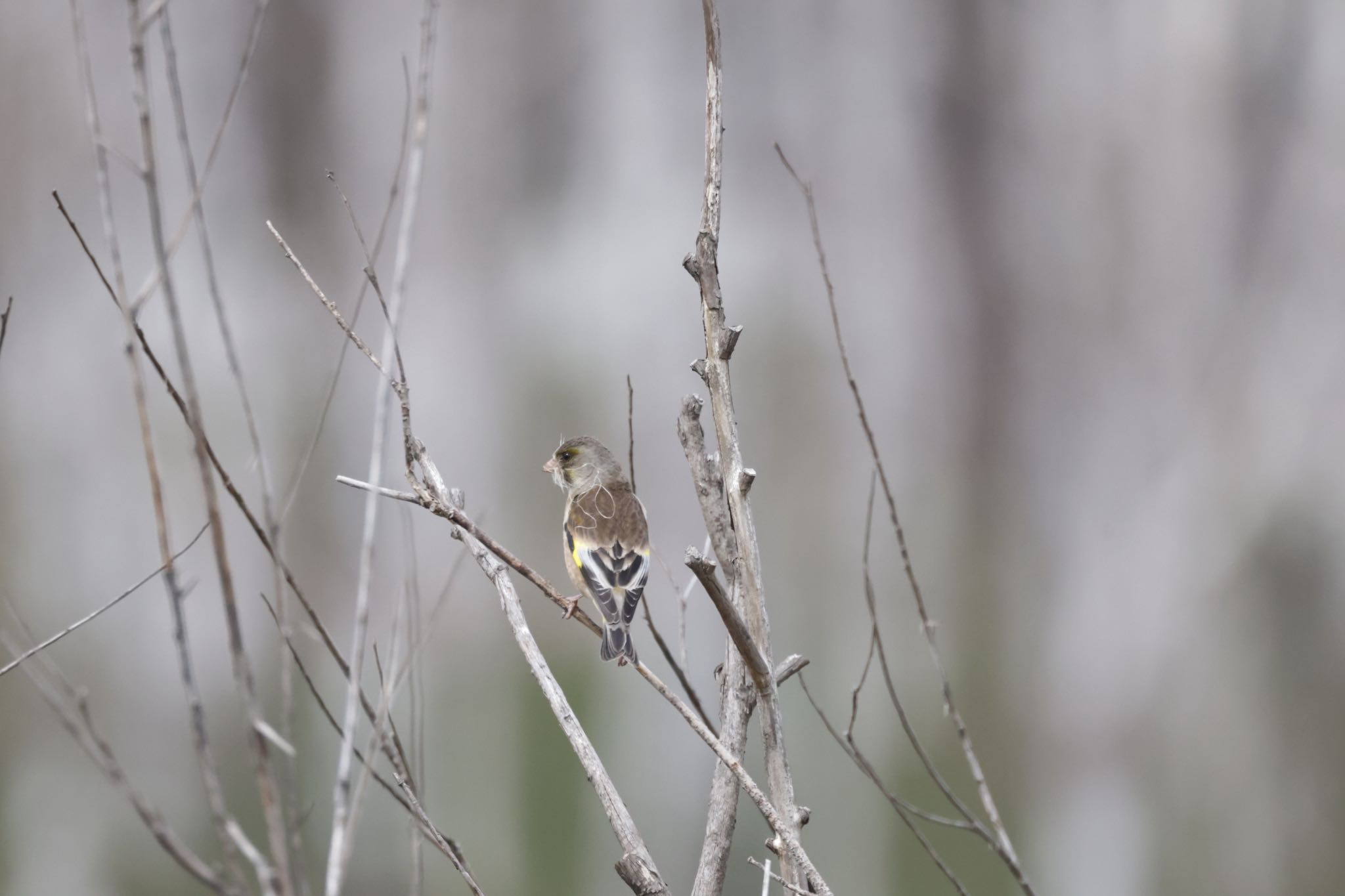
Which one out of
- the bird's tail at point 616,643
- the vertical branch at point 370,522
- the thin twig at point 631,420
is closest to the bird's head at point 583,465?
the thin twig at point 631,420

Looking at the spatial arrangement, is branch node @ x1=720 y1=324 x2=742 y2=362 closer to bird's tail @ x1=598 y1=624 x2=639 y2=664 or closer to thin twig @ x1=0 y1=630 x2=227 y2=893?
bird's tail @ x1=598 y1=624 x2=639 y2=664

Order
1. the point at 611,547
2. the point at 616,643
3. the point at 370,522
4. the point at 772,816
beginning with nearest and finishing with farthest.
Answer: the point at 370,522, the point at 772,816, the point at 616,643, the point at 611,547

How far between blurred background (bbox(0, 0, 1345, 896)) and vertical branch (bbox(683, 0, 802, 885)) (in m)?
1.52

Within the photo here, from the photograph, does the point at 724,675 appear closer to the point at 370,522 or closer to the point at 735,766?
the point at 735,766

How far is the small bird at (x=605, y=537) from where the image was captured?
208 centimetres

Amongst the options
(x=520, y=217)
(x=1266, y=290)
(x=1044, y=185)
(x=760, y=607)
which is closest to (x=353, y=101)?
(x=520, y=217)

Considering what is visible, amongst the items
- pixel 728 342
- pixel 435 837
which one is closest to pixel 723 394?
pixel 728 342

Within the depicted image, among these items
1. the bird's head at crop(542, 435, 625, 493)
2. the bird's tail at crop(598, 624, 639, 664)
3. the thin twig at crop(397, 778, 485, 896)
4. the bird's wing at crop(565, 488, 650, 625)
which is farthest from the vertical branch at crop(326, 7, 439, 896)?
the bird's head at crop(542, 435, 625, 493)

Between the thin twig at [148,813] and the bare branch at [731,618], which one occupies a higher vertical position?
the bare branch at [731,618]

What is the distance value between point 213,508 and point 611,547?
149 cm

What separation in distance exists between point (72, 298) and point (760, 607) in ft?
8.57

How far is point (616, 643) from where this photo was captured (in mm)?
1940

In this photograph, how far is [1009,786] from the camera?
9.46 feet

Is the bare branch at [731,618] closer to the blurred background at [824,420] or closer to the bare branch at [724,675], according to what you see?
the bare branch at [724,675]
